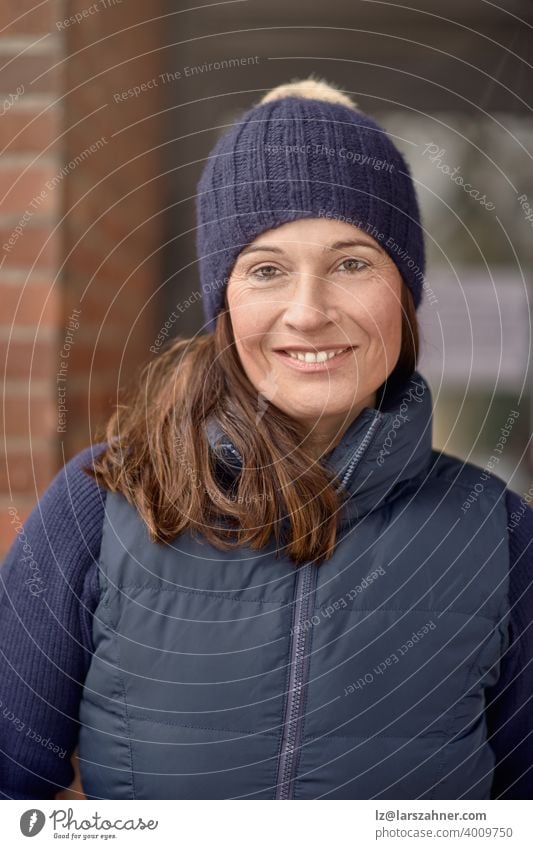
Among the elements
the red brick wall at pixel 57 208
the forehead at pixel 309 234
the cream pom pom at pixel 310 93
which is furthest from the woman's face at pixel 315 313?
the red brick wall at pixel 57 208

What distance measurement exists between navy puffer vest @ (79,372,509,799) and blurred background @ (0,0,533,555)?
29cm

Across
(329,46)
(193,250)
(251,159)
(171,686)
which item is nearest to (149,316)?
(193,250)

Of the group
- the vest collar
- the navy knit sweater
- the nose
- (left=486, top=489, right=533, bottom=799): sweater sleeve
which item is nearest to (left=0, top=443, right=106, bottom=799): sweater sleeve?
the navy knit sweater

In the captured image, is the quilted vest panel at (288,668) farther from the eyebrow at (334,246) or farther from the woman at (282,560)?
the eyebrow at (334,246)

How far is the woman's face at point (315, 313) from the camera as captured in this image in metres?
0.65

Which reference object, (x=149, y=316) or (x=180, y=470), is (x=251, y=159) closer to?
(x=180, y=470)

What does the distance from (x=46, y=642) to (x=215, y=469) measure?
7.6 inches

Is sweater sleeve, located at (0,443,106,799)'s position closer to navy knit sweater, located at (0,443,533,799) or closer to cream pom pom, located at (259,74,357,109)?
navy knit sweater, located at (0,443,533,799)

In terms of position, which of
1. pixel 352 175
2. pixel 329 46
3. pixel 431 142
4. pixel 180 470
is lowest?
Answer: pixel 180 470

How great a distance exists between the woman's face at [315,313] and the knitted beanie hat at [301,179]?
0.01 metres

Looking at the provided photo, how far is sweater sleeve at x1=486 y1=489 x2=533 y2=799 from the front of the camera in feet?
2.31

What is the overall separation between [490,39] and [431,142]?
183 mm

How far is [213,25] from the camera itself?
1006 mm

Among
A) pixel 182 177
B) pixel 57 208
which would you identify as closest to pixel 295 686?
pixel 57 208
